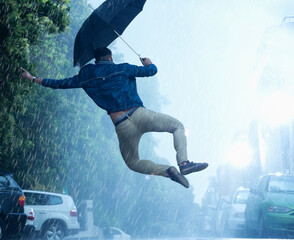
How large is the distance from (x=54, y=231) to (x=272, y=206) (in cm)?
902

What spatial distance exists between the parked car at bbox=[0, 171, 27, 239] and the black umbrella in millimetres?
6966

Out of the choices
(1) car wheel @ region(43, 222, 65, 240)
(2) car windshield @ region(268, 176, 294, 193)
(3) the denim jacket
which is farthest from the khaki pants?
(1) car wheel @ region(43, 222, 65, 240)

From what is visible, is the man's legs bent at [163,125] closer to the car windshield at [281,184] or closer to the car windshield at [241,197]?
the car windshield at [281,184]

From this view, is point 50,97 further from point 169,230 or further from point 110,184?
point 169,230

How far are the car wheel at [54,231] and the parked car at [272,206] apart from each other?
7344mm

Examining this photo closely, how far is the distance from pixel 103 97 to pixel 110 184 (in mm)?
42274

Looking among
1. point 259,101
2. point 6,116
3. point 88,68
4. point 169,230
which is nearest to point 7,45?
point 6,116

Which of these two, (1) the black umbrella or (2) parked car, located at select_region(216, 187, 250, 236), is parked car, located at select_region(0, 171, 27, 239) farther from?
(2) parked car, located at select_region(216, 187, 250, 236)

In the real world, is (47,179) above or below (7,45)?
below

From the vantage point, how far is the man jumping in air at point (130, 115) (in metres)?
3.70

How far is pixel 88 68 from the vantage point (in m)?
4.03

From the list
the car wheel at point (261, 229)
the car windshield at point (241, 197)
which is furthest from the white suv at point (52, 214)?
the car wheel at point (261, 229)

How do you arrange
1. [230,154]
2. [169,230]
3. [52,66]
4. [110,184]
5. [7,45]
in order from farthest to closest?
[169,230], [230,154], [110,184], [52,66], [7,45]

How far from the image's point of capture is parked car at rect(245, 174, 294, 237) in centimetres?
1042
